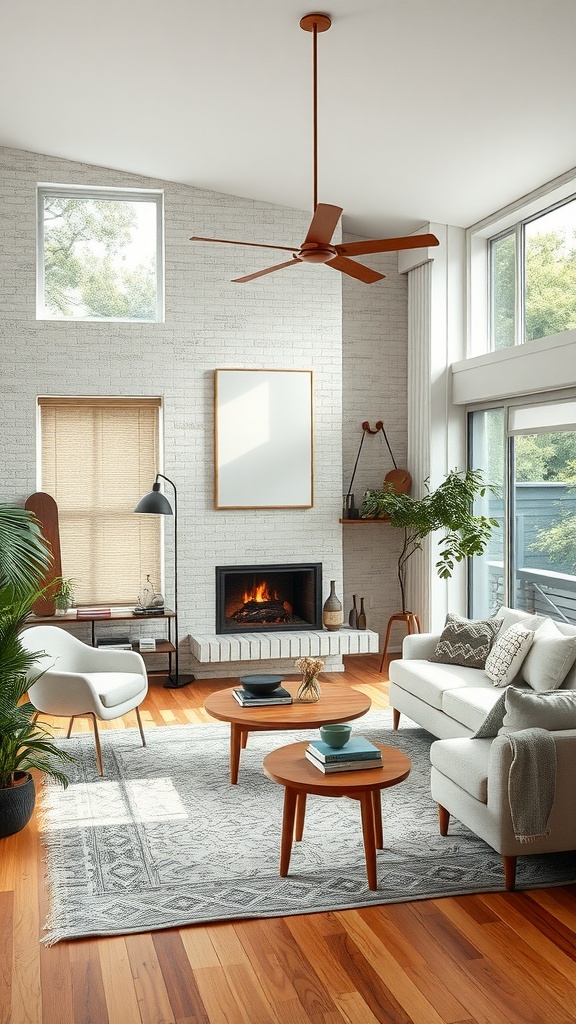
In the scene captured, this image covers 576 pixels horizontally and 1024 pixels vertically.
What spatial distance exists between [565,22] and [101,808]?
170 inches

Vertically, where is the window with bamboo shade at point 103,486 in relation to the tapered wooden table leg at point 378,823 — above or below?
above

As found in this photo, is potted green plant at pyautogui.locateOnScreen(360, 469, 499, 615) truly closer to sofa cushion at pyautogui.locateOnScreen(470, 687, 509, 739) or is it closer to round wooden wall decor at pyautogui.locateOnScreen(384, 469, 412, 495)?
round wooden wall decor at pyautogui.locateOnScreen(384, 469, 412, 495)

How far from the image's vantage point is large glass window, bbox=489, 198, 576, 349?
6184mm

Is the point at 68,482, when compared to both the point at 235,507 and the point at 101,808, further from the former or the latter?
the point at 101,808

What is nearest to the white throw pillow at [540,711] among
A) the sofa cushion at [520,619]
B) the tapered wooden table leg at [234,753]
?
the sofa cushion at [520,619]

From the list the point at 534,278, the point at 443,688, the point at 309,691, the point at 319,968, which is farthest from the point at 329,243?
the point at 534,278

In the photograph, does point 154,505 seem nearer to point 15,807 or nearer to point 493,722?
point 15,807

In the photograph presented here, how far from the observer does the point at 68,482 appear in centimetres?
718

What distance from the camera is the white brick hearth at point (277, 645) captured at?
6957 millimetres

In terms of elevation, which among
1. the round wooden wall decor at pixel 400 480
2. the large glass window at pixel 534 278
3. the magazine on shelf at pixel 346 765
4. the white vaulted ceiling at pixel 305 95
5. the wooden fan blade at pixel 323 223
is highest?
the white vaulted ceiling at pixel 305 95

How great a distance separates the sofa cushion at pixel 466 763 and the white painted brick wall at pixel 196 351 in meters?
3.59

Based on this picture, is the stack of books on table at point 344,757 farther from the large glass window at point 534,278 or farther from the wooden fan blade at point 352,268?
the large glass window at point 534,278

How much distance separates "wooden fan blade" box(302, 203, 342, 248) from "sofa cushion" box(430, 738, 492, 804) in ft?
7.38

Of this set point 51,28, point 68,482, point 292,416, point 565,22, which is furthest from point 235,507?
point 565,22
